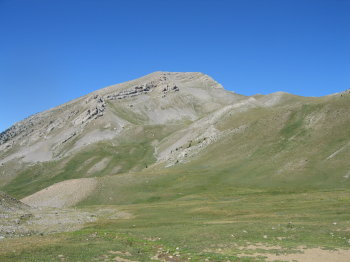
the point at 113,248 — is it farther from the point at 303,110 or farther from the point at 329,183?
the point at 303,110

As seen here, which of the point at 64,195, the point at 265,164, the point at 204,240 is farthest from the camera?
the point at 265,164

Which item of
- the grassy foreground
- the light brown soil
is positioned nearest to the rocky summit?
the grassy foreground

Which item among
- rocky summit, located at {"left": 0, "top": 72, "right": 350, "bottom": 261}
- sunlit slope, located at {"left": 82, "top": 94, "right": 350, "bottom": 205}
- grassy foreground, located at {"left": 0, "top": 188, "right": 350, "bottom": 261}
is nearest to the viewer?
grassy foreground, located at {"left": 0, "top": 188, "right": 350, "bottom": 261}

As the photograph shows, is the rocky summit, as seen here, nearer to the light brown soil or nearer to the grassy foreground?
the grassy foreground

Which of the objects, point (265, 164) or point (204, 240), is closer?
point (204, 240)

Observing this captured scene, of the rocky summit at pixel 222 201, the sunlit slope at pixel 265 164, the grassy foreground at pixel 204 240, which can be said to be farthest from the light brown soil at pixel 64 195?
the grassy foreground at pixel 204 240

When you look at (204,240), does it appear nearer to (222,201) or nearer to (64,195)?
(222,201)

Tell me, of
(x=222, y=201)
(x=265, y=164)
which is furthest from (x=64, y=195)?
(x=265, y=164)

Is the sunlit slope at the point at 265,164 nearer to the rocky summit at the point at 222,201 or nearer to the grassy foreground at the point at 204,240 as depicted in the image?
the rocky summit at the point at 222,201

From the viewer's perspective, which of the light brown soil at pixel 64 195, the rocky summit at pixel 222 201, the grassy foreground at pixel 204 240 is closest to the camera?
the grassy foreground at pixel 204 240

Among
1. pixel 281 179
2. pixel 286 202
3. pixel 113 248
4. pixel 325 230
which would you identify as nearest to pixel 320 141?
pixel 281 179

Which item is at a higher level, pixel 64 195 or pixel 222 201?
pixel 64 195

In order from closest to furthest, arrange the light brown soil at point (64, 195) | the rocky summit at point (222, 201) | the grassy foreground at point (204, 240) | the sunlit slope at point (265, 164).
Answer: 1. the grassy foreground at point (204, 240)
2. the rocky summit at point (222, 201)
3. the sunlit slope at point (265, 164)
4. the light brown soil at point (64, 195)

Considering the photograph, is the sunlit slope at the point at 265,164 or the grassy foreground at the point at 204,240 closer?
the grassy foreground at the point at 204,240
